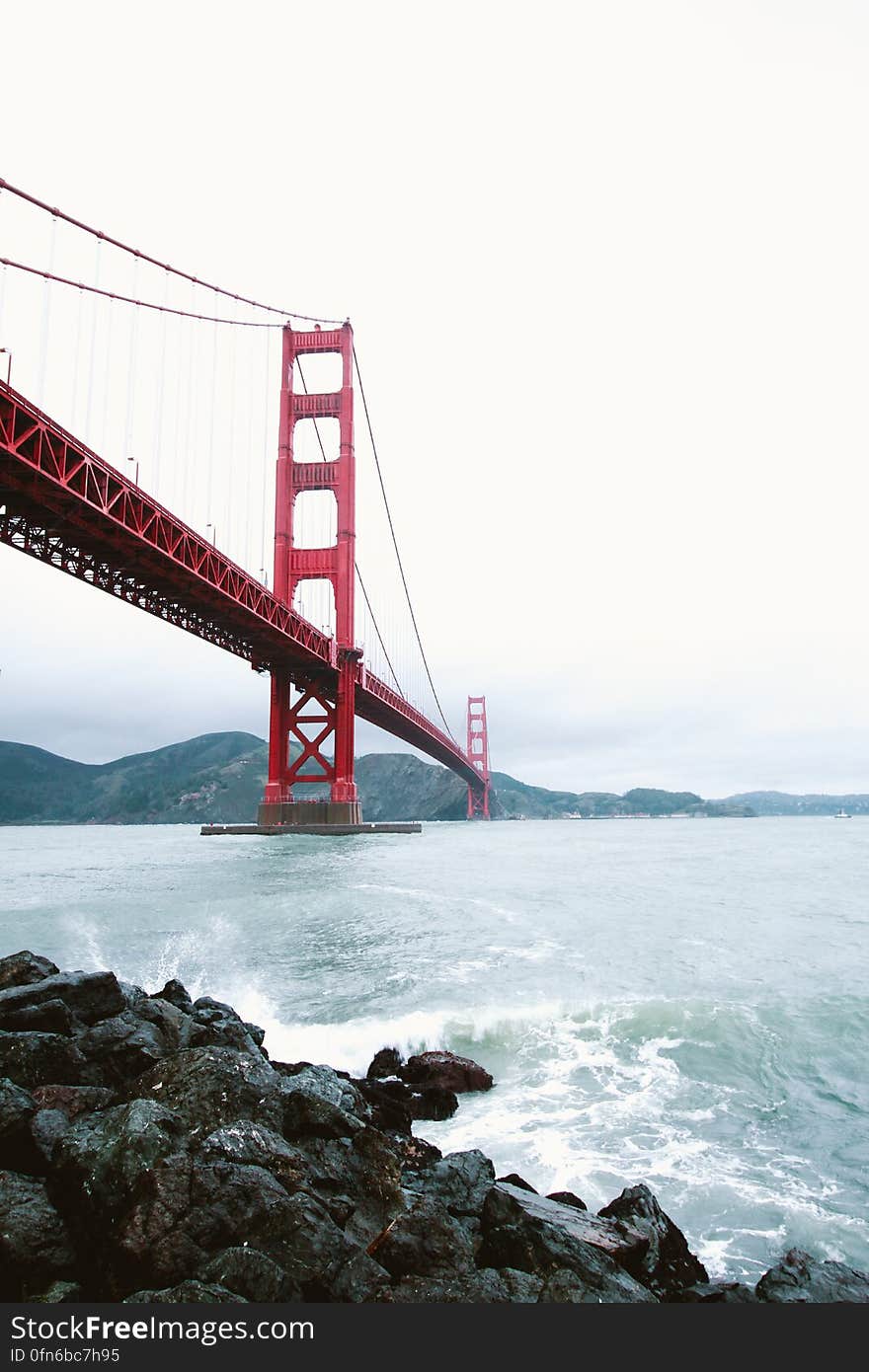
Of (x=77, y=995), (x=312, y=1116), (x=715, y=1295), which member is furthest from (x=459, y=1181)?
(x=77, y=995)

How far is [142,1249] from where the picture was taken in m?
2.37

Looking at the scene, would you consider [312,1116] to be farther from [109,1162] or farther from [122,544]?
[122,544]

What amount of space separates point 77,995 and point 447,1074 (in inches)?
101

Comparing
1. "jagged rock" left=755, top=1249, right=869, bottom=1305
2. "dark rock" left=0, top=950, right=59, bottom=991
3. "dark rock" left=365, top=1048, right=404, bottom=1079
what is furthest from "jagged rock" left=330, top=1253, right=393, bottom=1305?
"dark rock" left=0, top=950, right=59, bottom=991

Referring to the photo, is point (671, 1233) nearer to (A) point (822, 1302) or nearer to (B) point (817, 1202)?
(A) point (822, 1302)

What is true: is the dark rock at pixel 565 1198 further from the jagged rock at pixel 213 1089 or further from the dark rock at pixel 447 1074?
the dark rock at pixel 447 1074

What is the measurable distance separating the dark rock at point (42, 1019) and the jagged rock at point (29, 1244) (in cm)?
182

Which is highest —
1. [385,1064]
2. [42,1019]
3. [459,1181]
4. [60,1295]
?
[42,1019]

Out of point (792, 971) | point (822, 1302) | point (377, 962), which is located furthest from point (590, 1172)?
point (792, 971)

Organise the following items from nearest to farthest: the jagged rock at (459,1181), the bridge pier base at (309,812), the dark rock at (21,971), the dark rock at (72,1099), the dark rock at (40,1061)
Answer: the jagged rock at (459,1181) → the dark rock at (72,1099) → the dark rock at (40,1061) → the dark rock at (21,971) → the bridge pier base at (309,812)

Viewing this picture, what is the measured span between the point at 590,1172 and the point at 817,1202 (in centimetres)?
115

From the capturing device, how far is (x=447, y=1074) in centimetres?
522

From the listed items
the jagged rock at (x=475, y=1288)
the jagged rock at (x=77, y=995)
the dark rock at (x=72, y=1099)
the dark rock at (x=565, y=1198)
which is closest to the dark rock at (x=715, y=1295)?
the jagged rock at (x=475, y=1288)

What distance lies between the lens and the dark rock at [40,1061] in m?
3.61
